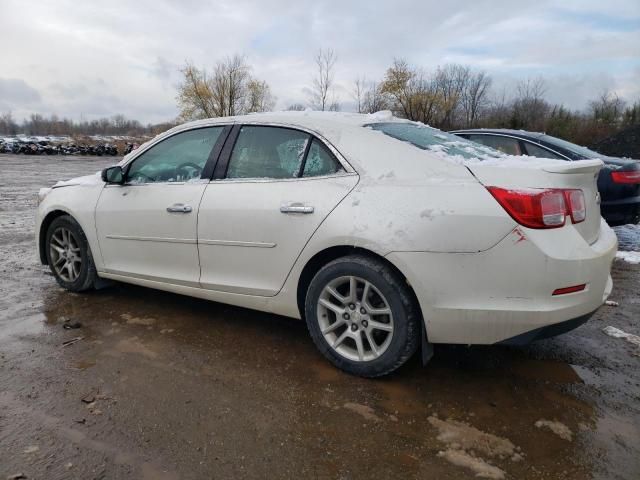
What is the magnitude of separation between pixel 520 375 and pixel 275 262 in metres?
1.66

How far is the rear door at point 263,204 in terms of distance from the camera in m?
2.88

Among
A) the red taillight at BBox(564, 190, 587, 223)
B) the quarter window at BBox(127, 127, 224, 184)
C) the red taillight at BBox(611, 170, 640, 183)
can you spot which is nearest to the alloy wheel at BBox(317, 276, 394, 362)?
the red taillight at BBox(564, 190, 587, 223)

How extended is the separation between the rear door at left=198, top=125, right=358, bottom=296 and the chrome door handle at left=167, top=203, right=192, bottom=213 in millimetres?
129

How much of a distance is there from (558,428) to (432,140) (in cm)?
177

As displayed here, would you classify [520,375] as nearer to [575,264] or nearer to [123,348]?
[575,264]

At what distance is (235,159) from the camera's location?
336cm

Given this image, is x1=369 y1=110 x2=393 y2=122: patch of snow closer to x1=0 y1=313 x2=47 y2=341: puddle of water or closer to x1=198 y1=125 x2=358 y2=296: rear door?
x1=198 y1=125 x2=358 y2=296: rear door

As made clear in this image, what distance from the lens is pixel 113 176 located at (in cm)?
388

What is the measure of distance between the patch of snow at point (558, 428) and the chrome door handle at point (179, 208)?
2.54m

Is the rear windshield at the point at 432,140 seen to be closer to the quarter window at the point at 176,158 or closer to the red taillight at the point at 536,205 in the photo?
the red taillight at the point at 536,205

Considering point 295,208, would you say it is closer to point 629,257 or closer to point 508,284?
Answer: point 508,284

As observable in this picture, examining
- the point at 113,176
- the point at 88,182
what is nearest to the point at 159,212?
the point at 113,176

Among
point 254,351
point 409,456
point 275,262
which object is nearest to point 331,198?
point 275,262

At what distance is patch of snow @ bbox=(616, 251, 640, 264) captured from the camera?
222 inches
